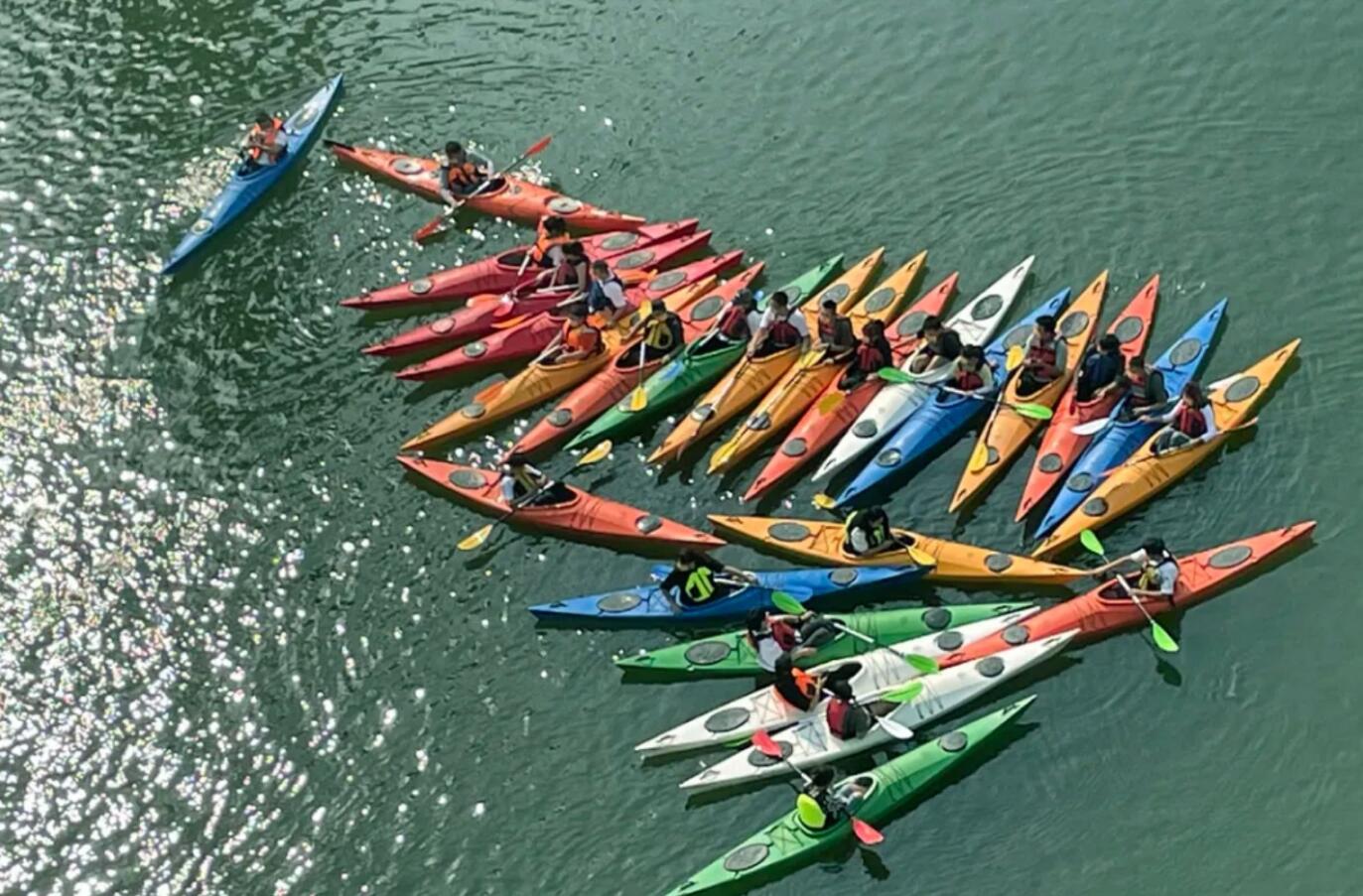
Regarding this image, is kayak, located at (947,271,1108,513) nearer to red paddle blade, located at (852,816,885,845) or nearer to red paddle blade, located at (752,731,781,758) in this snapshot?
red paddle blade, located at (752,731,781,758)

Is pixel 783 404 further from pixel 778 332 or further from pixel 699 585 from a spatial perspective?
pixel 699 585

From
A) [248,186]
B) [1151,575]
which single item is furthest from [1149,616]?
[248,186]

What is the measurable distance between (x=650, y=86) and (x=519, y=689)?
41.6 ft

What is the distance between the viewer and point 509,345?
80.4ft

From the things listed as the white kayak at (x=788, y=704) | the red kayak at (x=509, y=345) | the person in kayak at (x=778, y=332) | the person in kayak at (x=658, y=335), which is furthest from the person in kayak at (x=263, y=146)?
the white kayak at (x=788, y=704)

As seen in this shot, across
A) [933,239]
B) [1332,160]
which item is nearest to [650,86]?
[933,239]

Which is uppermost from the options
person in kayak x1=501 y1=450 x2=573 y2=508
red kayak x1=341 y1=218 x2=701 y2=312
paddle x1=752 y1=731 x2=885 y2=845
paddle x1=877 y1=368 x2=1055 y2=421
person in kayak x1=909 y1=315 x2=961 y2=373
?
person in kayak x1=909 y1=315 x2=961 y2=373

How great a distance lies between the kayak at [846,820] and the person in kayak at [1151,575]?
1.94 m

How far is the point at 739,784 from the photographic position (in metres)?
18.8

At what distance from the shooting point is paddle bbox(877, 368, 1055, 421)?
71.5 ft

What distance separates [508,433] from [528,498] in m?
2.00

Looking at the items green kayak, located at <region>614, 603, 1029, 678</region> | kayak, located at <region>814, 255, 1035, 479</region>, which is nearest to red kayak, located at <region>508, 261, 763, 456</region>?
kayak, located at <region>814, 255, 1035, 479</region>

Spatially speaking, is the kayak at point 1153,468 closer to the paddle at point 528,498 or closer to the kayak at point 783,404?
the kayak at point 783,404

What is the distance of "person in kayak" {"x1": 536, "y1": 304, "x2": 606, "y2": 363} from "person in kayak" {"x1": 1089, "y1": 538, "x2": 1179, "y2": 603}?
8250mm
